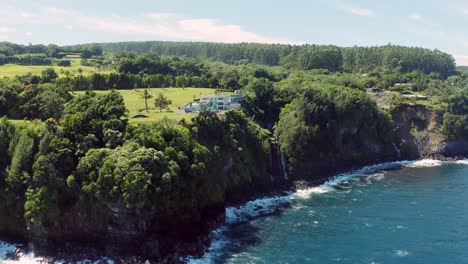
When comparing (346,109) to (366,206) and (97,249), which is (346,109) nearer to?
(366,206)

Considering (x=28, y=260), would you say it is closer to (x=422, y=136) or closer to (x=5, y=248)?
(x=5, y=248)

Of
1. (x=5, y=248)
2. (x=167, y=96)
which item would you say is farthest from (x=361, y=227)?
(x=167, y=96)

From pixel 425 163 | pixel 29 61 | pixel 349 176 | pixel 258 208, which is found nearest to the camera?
pixel 258 208

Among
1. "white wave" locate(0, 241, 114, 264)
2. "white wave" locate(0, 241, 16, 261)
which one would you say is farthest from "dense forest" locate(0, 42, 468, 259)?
"white wave" locate(0, 241, 114, 264)

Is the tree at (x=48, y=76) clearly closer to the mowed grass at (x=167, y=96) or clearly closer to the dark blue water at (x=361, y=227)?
the mowed grass at (x=167, y=96)

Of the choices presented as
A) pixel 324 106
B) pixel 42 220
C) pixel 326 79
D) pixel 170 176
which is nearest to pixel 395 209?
pixel 324 106

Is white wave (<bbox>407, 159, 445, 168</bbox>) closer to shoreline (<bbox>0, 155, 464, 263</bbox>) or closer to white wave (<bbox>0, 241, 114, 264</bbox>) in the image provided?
shoreline (<bbox>0, 155, 464, 263</bbox>)

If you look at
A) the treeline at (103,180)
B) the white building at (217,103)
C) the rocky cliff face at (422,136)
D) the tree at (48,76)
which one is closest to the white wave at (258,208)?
the treeline at (103,180)
